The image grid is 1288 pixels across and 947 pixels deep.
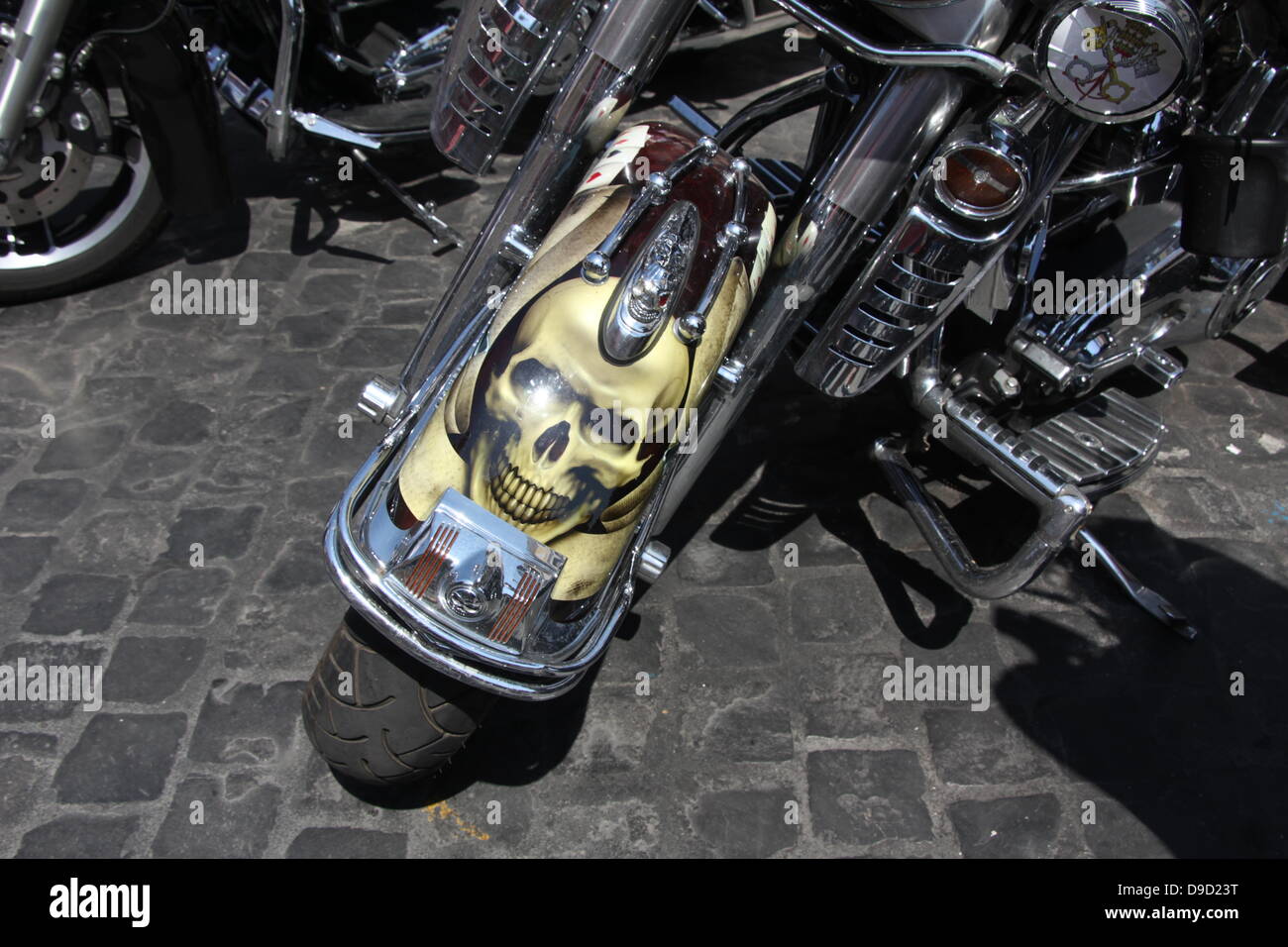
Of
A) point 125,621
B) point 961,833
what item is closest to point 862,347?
point 961,833

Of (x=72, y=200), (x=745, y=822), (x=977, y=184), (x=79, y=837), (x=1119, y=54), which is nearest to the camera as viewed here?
(x=1119, y=54)

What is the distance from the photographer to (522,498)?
5.54 ft

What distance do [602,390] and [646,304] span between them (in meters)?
0.17

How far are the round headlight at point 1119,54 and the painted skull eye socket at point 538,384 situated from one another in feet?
3.34

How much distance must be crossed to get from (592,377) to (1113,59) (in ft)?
3.46

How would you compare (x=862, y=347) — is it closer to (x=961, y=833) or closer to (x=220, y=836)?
(x=961, y=833)

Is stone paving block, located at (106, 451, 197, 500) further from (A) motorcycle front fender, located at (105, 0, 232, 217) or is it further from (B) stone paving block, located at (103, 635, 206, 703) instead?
(A) motorcycle front fender, located at (105, 0, 232, 217)

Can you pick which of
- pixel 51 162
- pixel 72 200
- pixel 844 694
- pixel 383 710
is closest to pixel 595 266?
pixel 383 710

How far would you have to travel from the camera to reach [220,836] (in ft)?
7.06

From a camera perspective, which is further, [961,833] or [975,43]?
[961,833]

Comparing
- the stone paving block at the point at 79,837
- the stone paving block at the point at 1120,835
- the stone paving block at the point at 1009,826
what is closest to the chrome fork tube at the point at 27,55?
the stone paving block at the point at 79,837

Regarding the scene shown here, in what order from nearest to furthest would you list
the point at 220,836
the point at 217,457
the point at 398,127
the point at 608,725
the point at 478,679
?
the point at 478,679 → the point at 220,836 → the point at 608,725 → the point at 217,457 → the point at 398,127

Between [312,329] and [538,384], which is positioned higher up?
[538,384]

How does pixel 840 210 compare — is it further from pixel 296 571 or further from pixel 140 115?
pixel 140 115
